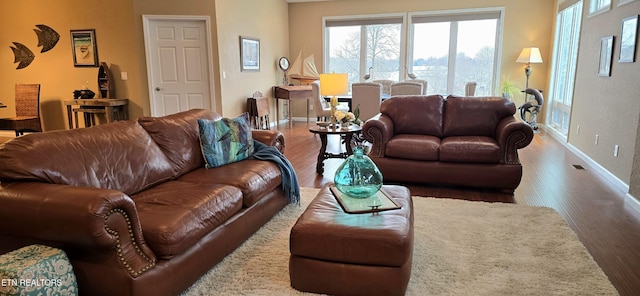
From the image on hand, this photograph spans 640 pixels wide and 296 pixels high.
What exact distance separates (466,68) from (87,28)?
22.8 ft

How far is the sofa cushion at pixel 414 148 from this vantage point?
3.88 metres

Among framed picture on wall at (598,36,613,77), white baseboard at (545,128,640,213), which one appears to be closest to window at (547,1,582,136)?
white baseboard at (545,128,640,213)

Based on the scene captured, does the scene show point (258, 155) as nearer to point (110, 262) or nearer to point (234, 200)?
point (234, 200)

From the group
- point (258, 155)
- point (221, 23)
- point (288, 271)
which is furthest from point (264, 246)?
point (221, 23)

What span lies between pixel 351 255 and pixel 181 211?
926mm

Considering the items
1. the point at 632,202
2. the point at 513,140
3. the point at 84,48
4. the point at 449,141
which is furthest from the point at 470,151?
the point at 84,48

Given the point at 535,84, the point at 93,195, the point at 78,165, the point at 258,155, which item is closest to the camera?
the point at 93,195

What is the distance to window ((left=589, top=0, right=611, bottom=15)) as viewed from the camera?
14.8 feet

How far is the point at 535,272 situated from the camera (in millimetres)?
2266

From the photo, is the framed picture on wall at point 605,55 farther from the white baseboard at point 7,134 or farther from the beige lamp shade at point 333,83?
the white baseboard at point 7,134

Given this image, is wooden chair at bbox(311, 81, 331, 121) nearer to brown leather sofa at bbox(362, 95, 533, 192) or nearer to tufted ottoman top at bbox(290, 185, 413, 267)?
brown leather sofa at bbox(362, 95, 533, 192)

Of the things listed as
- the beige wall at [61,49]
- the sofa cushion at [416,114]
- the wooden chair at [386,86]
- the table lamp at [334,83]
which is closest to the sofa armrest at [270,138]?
the table lamp at [334,83]

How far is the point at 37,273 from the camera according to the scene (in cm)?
164

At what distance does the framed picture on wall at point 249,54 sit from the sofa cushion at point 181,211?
4.72 meters
